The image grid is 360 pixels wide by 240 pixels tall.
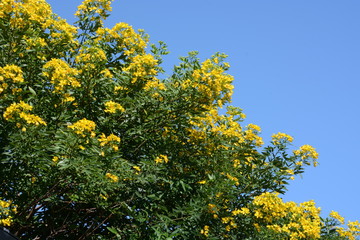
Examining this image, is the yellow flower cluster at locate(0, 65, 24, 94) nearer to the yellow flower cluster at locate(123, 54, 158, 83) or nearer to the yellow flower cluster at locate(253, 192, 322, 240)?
the yellow flower cluster at locate(123, 54, 158, 83)

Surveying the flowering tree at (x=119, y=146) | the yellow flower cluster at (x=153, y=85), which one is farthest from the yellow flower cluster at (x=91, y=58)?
the yellow flower cluster at (x=153, y=85)

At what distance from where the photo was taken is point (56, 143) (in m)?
5.96

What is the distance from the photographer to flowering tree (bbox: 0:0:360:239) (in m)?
6.43

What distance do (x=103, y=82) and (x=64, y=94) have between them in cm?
82

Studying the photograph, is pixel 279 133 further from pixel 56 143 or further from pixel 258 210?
pixel 56 143

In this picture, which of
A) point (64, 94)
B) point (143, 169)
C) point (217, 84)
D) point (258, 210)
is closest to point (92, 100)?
point (64, 94)

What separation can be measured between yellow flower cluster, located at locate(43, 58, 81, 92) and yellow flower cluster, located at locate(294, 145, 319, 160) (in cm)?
416

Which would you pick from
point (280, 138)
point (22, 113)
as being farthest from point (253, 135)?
point (22, 113)

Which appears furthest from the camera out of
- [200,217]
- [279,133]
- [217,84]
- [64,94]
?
[279,133]

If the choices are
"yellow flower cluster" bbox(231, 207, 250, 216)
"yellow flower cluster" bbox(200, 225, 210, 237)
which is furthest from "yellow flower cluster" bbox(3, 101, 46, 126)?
"yellow flower cluster" bbox(231, 207, 250, 216)

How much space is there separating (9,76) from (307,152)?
5190mm

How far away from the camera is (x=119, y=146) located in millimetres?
7527

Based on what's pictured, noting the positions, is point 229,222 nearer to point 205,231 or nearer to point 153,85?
point 205,231

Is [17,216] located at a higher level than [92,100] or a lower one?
lower
